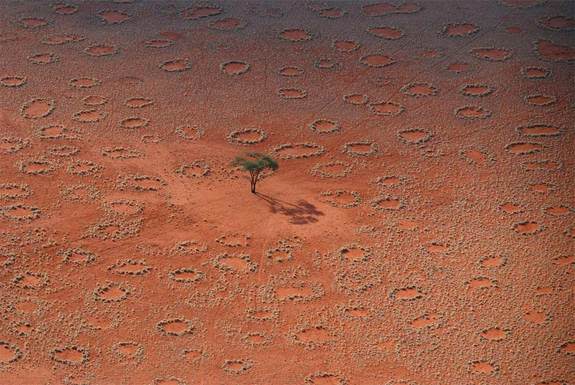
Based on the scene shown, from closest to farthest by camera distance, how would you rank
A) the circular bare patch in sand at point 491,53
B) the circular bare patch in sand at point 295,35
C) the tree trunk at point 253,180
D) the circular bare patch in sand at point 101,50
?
1. the tree trunk at point 253,180
2. the circular bare patch in sand at point 491,53
3. the circular bare patch in sand at point 101,50
4. the circular bare patch in sand at point 295,35

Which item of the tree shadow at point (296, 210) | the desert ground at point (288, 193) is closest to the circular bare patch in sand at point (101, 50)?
the desert ground at point (288, 193)

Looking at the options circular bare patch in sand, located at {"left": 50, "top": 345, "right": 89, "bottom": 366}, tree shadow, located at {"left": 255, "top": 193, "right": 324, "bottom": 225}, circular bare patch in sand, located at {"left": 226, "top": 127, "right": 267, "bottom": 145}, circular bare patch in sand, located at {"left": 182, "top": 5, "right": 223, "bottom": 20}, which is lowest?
circular bare patch in sand, located at {"left": 50, "top": 345, "right": 89, "bottom": 366}

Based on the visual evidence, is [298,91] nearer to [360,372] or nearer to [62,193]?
[62,193]

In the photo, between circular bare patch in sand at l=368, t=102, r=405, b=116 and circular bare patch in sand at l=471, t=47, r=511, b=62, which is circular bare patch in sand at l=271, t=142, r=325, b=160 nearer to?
circular bare patch in sand at l=368, t=102, r=405, b=116

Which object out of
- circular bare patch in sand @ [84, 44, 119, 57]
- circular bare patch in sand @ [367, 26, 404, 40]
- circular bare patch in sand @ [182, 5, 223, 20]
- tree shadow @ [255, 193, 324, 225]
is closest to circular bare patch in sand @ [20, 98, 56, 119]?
circular bare patch in sand @ [84, 44, 119, 57]

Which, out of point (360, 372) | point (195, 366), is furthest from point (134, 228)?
point (360, 372)

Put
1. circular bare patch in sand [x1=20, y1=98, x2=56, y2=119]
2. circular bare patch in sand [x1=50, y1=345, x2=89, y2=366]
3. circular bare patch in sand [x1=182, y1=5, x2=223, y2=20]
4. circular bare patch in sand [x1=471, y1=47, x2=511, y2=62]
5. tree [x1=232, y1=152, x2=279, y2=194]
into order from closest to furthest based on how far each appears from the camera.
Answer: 1. circular bare patch in sand [x1=50, y1=345, x2=89, y2=366]
2. tree [x1=232, y1=152, x2=279, y2=194]
3. circular bare patch in sand [x1=20, y1=98, x2=56, y2=119]
4. circular bare patch in sand [x1=471, y1=47, x2=511, y2=62]
5. circular bare patch in sand [x1=182, y1=5, x2=223, y2=20]

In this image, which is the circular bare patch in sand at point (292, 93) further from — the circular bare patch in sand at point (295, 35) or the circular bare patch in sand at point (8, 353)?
the circular bare patch in sand at point (8, 353)

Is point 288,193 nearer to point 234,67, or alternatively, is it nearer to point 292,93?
point 292,93
